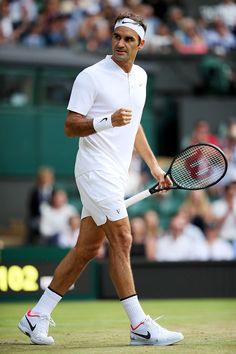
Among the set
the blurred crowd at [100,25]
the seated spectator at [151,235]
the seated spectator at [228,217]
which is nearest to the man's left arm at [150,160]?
the seated spectator at [151,235]

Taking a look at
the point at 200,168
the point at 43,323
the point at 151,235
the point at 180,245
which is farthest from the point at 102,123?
the point at 151,235

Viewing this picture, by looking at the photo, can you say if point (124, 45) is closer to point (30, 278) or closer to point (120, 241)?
point (120, 241)

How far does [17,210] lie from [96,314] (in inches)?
288

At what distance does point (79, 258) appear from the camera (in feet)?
23.2

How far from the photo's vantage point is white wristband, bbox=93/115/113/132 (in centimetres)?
669

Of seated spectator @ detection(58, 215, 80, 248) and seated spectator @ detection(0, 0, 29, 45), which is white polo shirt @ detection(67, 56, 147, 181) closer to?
seated spectator @ detection(58, 215, 80, 248)

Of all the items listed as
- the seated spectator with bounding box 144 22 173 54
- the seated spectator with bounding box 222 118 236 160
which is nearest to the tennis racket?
the seated spectator with bounding box 222 118 236 160

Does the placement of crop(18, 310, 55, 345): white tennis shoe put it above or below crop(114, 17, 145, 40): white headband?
below

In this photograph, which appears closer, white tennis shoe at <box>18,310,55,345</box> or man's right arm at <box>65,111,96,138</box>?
man's right arm at <box>65,111,96,138</box>

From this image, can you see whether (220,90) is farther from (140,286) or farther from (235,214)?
(140,286)

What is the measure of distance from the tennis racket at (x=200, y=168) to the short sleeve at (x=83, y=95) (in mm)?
879

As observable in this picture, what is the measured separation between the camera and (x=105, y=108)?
23.0 ft

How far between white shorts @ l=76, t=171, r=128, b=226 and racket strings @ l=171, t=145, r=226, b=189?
62 centimetres

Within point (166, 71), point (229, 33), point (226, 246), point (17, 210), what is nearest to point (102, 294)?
point (226, 246)
